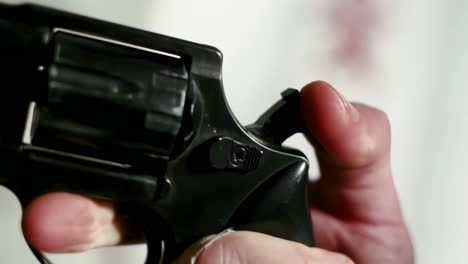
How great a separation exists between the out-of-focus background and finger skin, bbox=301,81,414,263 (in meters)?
0.22

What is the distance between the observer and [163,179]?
0.70m

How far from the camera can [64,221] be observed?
697 mm

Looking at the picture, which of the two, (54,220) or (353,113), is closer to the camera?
(54,220)

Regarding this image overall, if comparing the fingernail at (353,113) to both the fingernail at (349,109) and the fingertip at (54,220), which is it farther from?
the fingertip at (54,220)

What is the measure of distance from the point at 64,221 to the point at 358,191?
52 centimetres

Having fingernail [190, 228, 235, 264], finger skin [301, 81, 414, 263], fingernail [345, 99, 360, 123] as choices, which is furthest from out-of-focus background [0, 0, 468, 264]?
fingernail [190, 228, 235, 264]

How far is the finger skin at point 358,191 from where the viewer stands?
89 cm

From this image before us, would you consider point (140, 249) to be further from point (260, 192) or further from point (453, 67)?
point (453, 67)

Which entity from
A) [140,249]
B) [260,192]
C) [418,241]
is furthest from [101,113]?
[418,241]

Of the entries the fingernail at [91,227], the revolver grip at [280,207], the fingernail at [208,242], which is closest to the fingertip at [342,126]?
the revolver grip at [280,207]

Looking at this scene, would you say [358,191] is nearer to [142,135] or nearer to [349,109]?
[349,109]

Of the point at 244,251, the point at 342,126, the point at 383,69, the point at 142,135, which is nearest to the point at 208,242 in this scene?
the point at 244,251

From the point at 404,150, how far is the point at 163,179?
812 millimetres

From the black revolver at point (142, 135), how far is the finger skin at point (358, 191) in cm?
15
